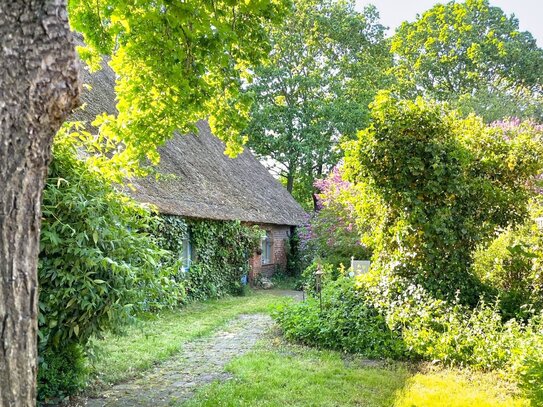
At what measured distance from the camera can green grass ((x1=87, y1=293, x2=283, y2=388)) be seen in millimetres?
5989

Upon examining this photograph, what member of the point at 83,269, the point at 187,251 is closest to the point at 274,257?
the point at 187,251

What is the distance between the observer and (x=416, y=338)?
21.7ft

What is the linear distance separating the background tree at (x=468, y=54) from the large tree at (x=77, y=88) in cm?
2210

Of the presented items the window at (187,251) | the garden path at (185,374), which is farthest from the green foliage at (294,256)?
the garden path at (185,374)

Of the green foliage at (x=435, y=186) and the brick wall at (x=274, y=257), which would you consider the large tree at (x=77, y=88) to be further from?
the brick wall at (x=274, y=257)

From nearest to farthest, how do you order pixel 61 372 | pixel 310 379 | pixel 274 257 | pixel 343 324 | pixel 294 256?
pixel 61 372
pixel 310 379
pixel 343 324
pixel 274 257
pixel 294 256

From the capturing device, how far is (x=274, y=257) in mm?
20078

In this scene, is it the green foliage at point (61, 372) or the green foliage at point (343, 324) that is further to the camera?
the green foliage at point (343, 324)

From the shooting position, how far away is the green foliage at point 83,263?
4.38 metres

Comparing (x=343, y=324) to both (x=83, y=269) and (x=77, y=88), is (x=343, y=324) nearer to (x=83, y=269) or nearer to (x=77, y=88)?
(x=83, y=269)

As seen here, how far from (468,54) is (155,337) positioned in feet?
83.4

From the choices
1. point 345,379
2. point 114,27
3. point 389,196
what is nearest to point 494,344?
point 345,379

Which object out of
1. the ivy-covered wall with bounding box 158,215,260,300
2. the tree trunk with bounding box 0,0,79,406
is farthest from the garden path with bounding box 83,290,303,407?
the ivy-covered wall with bounding box 158,215,260,300

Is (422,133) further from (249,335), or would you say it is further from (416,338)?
(249,335)
